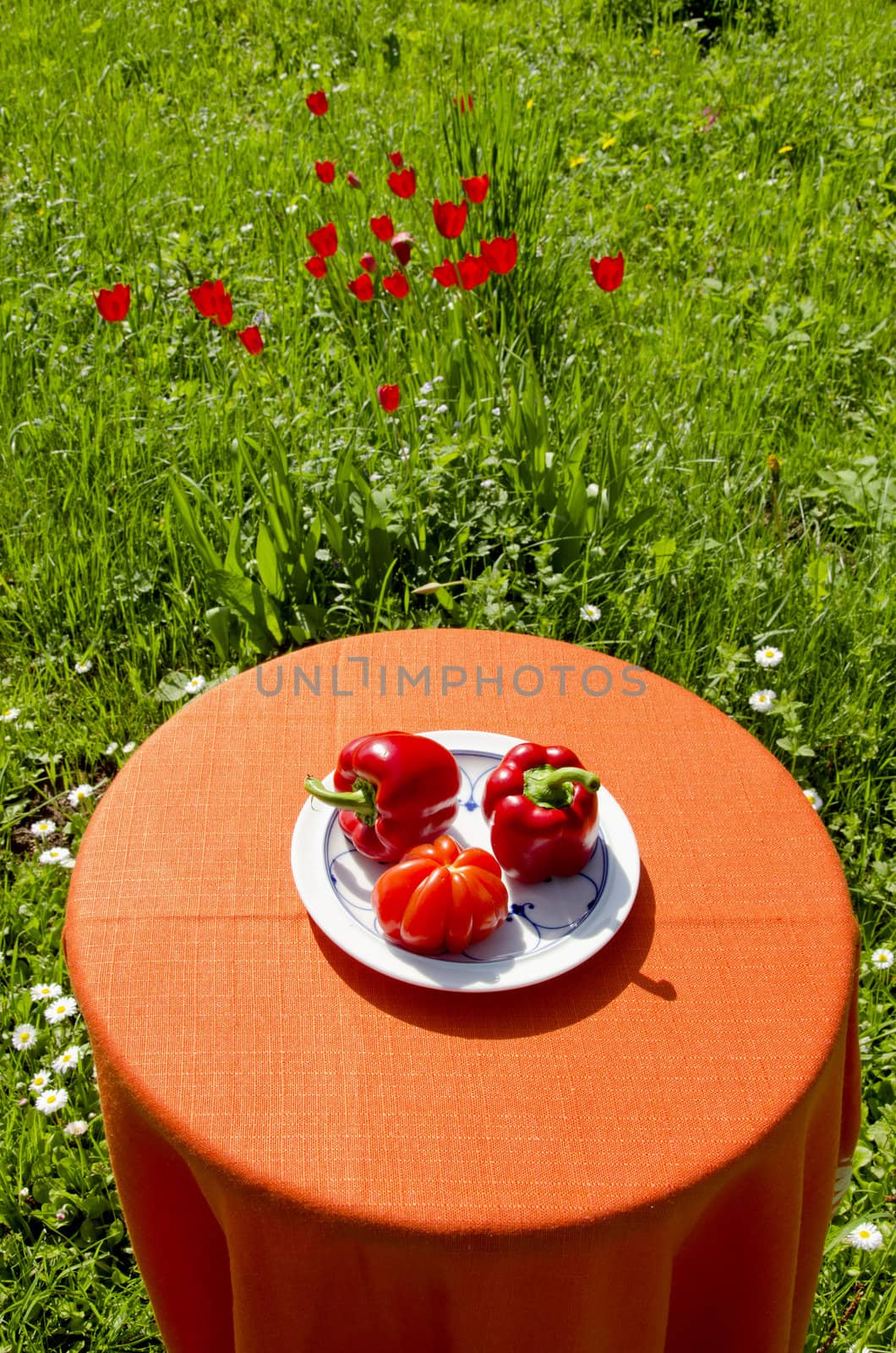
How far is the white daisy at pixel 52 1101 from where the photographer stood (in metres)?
1.92

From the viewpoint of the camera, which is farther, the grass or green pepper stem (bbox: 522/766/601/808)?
the grass

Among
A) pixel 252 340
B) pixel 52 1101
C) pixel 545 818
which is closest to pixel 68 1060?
pixel 52 1101

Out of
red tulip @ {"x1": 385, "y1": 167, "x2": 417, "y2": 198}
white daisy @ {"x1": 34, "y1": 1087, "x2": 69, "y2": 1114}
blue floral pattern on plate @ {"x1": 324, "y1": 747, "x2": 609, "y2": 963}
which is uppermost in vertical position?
red tulip @ {"x1": 385, "y1": 167, "x2": 417, "y2": 198}

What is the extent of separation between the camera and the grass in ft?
7.84

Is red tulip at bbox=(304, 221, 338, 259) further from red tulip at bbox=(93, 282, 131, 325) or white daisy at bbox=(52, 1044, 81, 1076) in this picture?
white daisy at bbox=(52, 1044, 81, 1076)

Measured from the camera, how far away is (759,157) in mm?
5250

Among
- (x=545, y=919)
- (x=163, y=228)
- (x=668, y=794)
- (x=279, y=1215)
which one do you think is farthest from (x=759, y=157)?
(x=279, y=1215)

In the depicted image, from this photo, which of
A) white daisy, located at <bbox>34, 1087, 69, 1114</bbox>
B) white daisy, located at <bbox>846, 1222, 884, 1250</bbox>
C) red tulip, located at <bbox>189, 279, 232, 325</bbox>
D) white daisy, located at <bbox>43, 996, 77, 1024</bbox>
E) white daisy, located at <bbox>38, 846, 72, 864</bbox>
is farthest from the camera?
red tulip, located at <bbox>189, 279, 232, 325</bbox>

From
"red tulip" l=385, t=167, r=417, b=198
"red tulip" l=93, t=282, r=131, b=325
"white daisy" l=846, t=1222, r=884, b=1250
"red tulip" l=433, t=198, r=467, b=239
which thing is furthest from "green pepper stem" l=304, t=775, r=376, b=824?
"red tulip" l=385, t=167, r=417, b=198

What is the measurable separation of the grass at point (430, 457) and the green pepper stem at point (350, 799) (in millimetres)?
1008

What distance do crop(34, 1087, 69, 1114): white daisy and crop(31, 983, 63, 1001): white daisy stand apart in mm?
208

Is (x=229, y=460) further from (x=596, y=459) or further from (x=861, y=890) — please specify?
(x=861, y=890)

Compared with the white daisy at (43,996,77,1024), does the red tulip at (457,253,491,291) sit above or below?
above

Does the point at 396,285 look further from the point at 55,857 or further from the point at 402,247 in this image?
the point at 55,857
